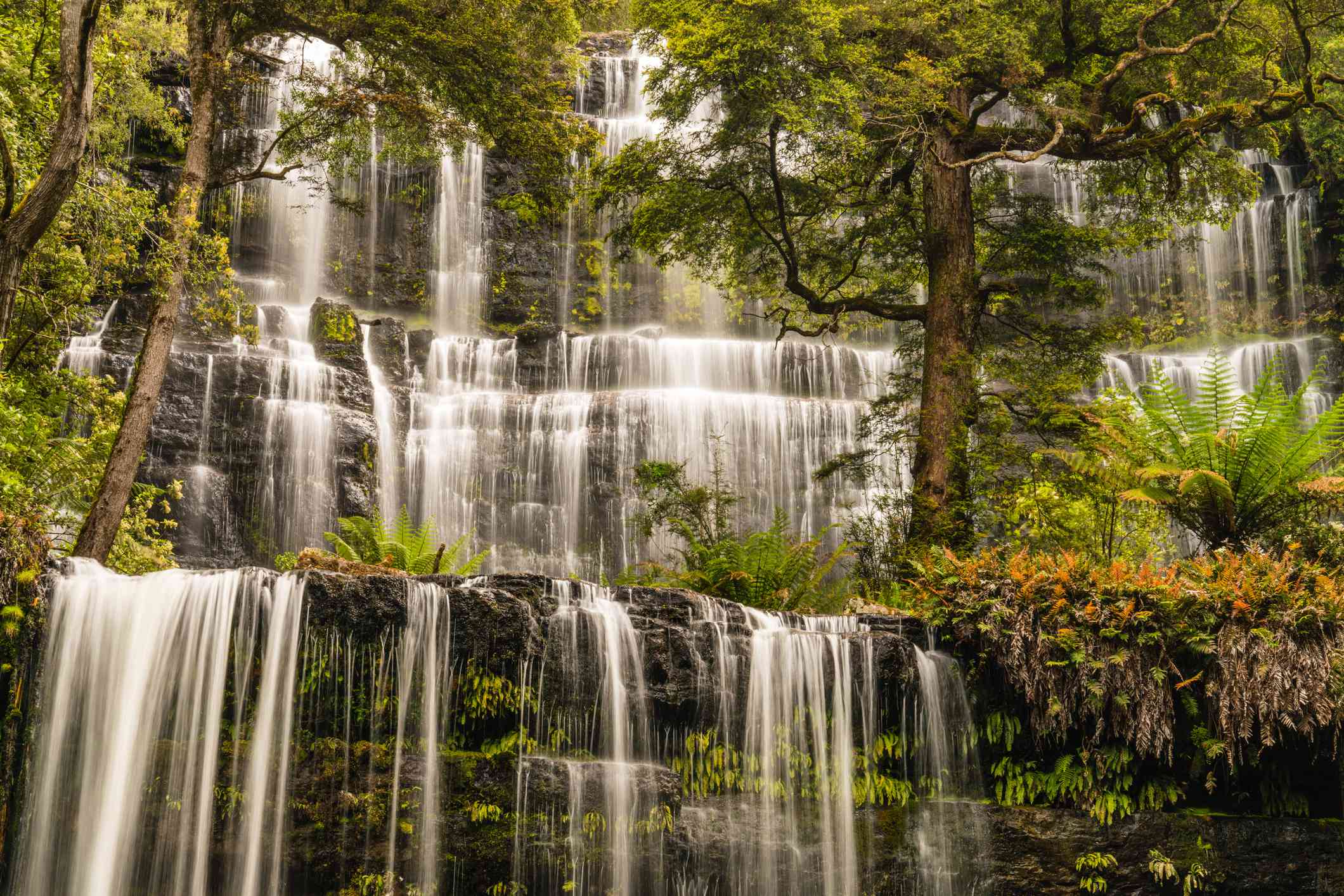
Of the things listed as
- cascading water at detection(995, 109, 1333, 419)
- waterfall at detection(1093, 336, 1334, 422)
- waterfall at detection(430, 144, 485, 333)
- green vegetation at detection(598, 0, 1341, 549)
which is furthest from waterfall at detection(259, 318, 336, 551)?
waterfall at detection(1093, 336, 1334, 422)

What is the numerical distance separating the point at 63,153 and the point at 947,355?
342 inches

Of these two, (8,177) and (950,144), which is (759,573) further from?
(8,177)

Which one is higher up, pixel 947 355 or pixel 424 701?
pixel 947 355

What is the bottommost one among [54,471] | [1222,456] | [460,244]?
[1222,456]

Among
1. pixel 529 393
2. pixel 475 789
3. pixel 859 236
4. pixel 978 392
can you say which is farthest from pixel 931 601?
pixel 529 393

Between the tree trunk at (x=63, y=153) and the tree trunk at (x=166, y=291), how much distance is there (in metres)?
1.30

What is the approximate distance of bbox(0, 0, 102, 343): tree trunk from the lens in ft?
28.9

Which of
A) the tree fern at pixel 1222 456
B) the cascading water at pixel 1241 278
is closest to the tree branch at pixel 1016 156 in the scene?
the tree fern at pixel 1222 456

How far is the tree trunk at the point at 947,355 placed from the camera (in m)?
11.3

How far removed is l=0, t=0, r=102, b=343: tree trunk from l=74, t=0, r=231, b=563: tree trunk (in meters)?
1.30

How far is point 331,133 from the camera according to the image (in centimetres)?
1282

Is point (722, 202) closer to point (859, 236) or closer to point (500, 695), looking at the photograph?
point (859, 236)

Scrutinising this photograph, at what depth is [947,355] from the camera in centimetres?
1188

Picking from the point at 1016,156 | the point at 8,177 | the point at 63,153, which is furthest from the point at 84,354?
the point at 1016,156
